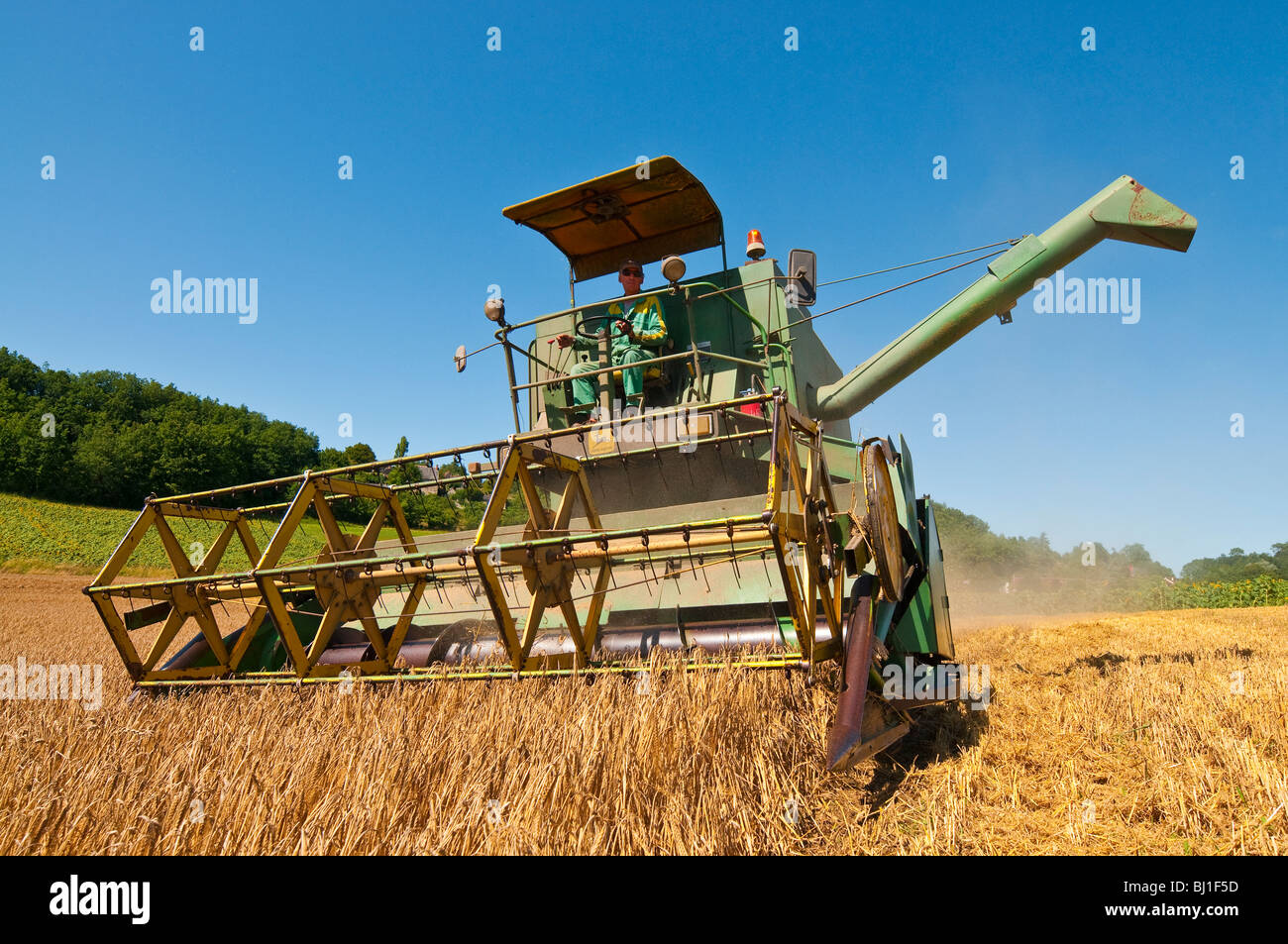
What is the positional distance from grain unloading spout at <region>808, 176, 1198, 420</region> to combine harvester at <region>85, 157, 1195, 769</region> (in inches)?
0.7

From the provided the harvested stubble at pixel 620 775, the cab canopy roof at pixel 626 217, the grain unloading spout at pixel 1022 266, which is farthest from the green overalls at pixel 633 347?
the harvested stubble at pixel 620 775

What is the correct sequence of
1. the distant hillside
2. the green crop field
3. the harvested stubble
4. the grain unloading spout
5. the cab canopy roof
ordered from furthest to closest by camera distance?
1. the distant hillside
2. the green crop field
3. the cab canopy roof
4. the grain unloading spout
5. the harvested stubble

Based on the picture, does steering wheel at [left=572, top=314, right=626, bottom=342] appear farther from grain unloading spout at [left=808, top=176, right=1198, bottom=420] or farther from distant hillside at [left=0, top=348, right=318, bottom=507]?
distant hillside at [left=0, top=348, right=318, bottom=507]

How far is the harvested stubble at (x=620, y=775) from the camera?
223 cm

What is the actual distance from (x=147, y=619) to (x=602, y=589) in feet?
9.60

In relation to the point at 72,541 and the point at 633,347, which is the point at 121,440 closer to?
the point at 72,541

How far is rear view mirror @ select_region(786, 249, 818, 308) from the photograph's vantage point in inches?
242

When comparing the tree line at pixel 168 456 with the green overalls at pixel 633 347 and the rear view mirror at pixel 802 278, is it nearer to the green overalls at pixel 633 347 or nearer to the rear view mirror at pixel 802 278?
the green overalls at pixel 633 347

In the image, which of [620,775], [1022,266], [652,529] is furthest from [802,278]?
[620,775]

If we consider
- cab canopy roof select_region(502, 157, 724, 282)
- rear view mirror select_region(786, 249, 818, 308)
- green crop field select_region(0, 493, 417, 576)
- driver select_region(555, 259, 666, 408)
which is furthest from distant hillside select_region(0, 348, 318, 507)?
rear view mirror select_region(786, 249, 818, 308)

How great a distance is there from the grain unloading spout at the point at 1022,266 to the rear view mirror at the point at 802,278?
0.96 m

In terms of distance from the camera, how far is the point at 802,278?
6.21 meters
